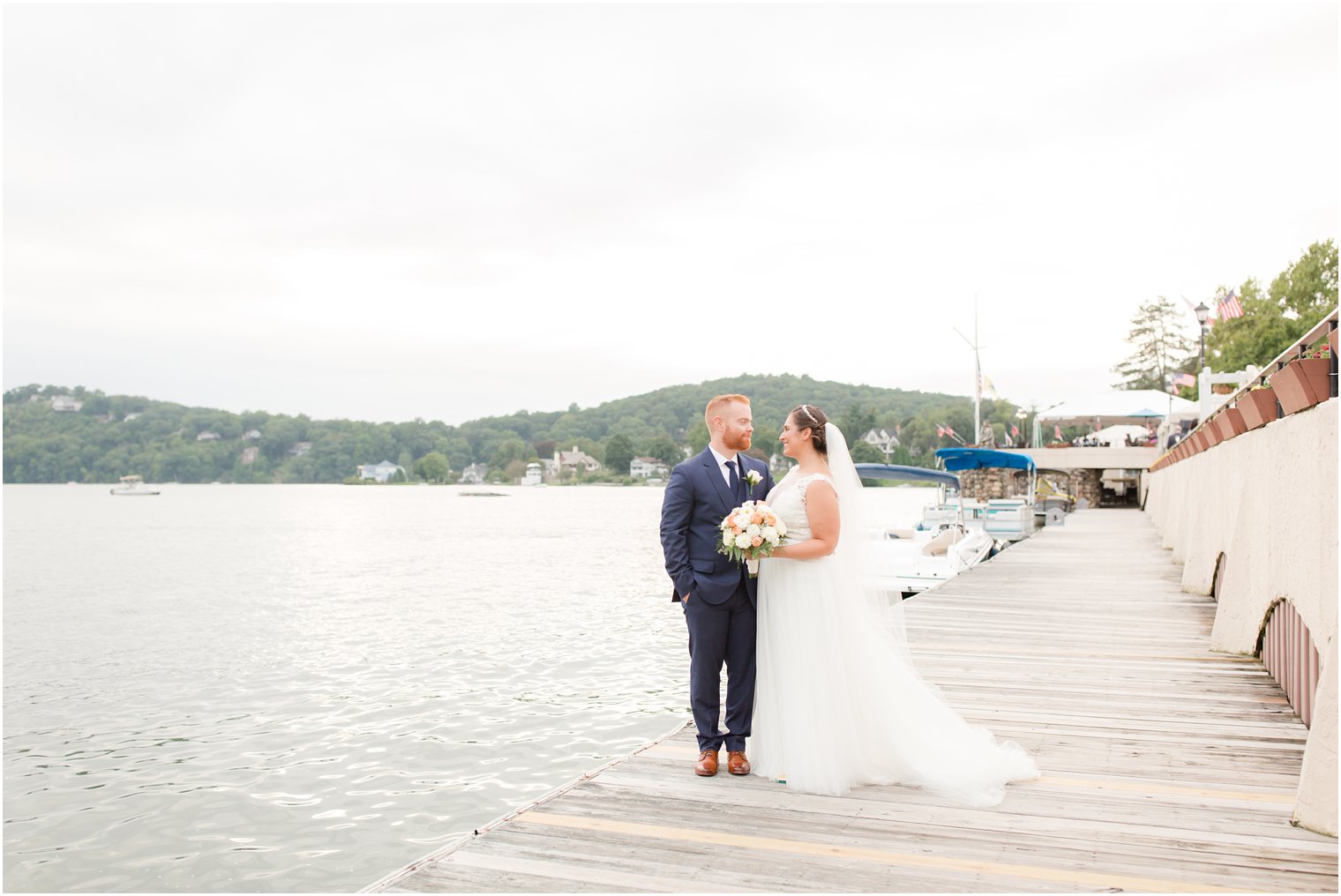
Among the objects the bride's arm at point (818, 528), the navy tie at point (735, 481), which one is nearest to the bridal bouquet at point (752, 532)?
the bride's arm at point (818, 528)

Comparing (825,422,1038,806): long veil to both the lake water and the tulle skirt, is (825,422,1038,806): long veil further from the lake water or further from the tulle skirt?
the lake water

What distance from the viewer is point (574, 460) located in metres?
169

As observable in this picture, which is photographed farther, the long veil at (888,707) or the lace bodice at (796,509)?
the lace bodice at (796,509)

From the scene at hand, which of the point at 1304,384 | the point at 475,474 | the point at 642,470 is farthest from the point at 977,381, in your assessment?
the point at 475,474

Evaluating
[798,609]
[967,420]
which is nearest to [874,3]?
[798,609]

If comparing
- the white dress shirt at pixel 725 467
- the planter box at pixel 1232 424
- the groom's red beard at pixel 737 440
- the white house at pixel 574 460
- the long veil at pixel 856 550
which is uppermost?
the white house at pixel 574 460

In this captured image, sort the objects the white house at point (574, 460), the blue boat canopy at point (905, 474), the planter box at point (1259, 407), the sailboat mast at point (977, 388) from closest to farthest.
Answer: the planter box at point (1259, 407) < the blue boat canopy at point (905, 474) < the sailboat mast at point (977, 388) < the white house at point (574, 460)

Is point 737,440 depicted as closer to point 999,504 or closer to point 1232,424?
point 1232,424

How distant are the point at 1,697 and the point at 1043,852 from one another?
16.5 metres

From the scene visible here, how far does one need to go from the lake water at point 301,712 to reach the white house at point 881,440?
5234 cm

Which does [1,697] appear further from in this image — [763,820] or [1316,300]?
[1316,300]

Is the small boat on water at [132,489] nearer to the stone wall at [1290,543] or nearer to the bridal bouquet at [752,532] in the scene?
the stone wall at [1290,543]

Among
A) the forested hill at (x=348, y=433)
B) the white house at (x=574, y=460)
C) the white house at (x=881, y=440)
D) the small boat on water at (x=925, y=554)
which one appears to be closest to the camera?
the small boat on water at (x=925, y=554)

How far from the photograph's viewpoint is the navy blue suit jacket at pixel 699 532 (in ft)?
16.2
